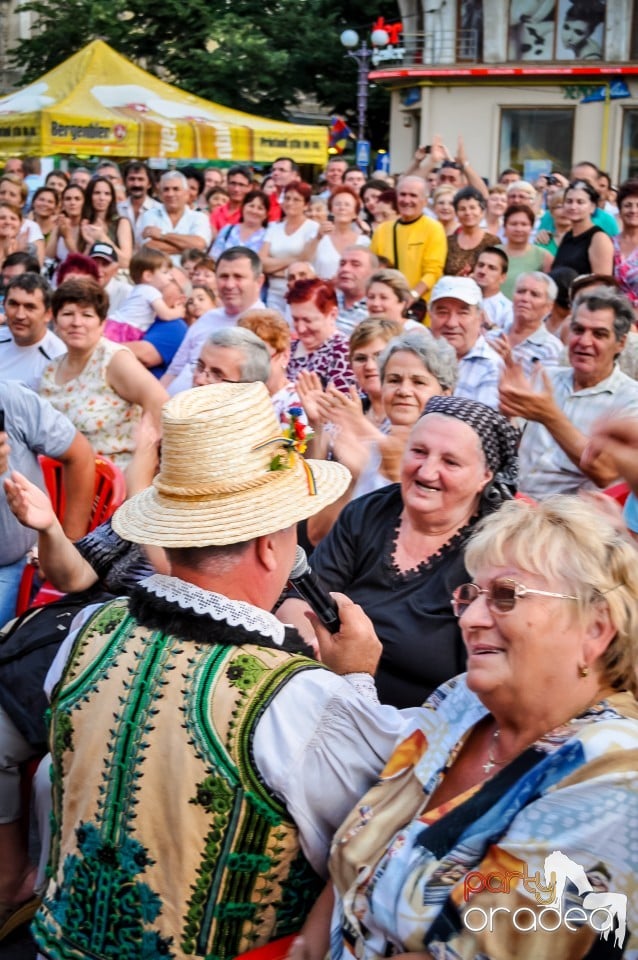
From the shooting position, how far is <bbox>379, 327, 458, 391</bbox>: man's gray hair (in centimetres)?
494

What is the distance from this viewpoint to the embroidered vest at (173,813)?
2250 mm

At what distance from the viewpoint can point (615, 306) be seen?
17.4 ft

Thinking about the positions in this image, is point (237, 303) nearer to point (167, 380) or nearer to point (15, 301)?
point (167, 380)

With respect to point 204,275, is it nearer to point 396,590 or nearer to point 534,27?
point 396,590

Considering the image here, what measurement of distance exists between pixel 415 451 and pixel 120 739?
5.45 feet

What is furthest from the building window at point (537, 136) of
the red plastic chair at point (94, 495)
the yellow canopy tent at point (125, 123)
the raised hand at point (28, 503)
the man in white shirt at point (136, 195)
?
the raised hand at point (28, 503)

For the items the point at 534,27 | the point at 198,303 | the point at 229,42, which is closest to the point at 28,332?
the point at 198,303

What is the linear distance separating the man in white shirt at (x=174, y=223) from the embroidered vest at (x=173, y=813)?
990 centimetres

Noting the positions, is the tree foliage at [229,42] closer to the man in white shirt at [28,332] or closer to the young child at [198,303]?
the young child at [198,303]

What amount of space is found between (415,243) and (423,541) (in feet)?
22.3

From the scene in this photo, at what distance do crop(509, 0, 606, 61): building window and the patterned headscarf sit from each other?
36.0 metres

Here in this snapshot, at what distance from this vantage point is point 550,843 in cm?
197

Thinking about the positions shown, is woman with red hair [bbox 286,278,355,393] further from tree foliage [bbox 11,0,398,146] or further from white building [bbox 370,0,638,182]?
tree foliage [bbox 11,0,398,146]

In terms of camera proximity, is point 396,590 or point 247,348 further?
point 247,348
